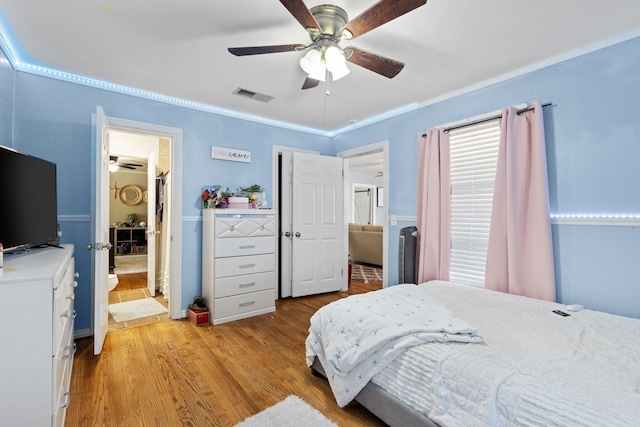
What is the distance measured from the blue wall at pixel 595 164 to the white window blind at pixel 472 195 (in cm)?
43

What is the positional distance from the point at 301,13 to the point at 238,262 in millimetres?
2498

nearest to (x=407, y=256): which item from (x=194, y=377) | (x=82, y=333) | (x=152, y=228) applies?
(x=194, y=377)

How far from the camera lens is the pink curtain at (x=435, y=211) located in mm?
2979

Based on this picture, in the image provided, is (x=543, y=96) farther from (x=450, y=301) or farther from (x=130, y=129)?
(x=130, y=129)

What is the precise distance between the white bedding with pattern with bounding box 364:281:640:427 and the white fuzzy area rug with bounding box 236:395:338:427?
0.42m

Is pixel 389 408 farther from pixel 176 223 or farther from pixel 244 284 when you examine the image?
pixel 176 223

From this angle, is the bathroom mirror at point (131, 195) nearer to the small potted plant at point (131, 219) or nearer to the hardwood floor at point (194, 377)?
the small potted plant at point (131, 219)

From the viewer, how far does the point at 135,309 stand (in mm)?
3549

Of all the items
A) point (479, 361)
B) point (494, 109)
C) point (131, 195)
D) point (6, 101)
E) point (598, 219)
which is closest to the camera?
point (479, 361)

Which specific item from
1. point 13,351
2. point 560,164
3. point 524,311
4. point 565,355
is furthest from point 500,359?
point 13,351

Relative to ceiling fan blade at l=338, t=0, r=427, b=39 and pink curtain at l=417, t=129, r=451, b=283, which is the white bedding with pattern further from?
ceiling fan blade at l=338, t=0, r=427, b=39

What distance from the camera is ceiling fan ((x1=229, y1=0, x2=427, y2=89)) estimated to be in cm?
147

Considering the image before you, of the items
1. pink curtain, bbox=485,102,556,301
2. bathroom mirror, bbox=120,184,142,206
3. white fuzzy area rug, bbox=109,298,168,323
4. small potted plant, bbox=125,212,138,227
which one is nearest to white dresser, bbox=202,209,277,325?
white fuzzy area rug, bbox=109,298,168,323

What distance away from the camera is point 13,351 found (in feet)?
3.75
